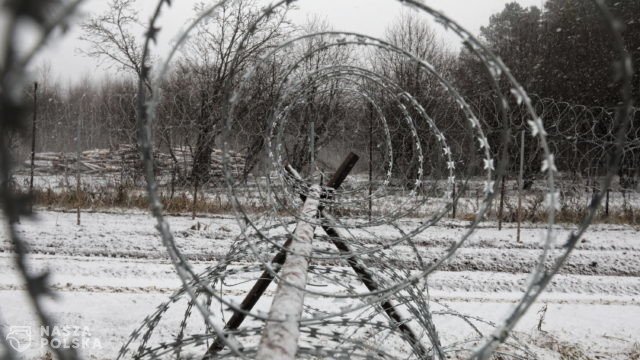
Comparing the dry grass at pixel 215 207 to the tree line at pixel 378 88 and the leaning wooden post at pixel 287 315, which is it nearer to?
the tree line at pixel 378 88

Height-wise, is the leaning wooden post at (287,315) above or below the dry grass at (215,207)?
above

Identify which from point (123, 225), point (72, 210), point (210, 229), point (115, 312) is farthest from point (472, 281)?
point (72, 210)

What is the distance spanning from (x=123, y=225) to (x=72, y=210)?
5.95 ft

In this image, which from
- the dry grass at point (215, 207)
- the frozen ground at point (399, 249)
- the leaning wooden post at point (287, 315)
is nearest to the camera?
the leaning wooden post at point (287, 315)

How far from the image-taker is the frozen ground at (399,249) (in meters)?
4.26

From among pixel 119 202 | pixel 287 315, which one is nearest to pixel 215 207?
pixel 119 202

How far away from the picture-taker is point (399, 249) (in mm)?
7625

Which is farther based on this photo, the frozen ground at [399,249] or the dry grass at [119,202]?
the dry grass at [119,202]

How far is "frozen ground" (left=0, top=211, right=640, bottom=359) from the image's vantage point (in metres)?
4.26

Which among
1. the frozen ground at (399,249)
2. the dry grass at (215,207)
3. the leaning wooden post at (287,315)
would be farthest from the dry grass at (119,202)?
the leaning wooden post at (287,315)

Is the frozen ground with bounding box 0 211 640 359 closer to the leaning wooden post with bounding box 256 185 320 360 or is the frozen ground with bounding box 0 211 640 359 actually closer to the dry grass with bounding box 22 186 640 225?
the dry grass with bounding box 22 186 640 225

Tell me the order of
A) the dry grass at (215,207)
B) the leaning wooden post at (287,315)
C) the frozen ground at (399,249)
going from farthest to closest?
the dry grass at (215,207), the frozen ground at (399,249), the leaning wooden post at (287,315)

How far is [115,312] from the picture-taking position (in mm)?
4426

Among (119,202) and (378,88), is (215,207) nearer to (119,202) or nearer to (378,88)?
(119,202)
